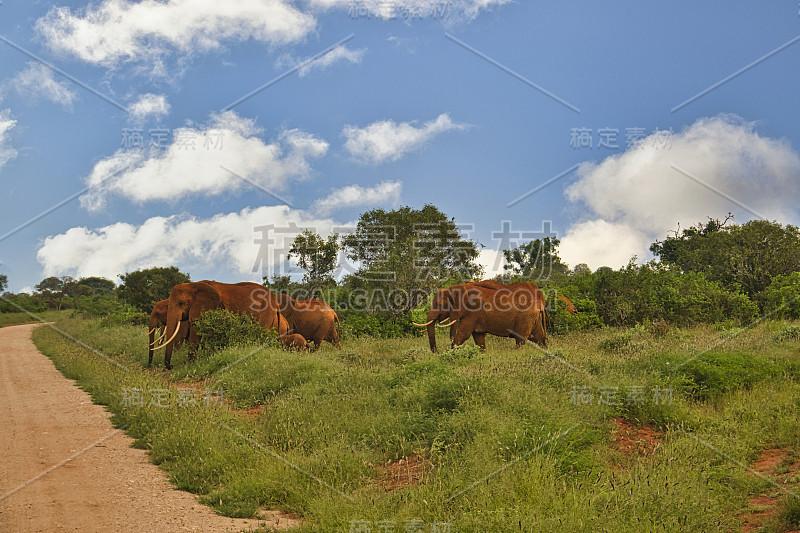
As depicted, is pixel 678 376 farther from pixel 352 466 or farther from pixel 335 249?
pixel 335 249

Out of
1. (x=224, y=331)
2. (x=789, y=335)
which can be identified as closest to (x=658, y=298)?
(x=789, y=335)

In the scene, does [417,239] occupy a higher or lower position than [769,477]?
higher

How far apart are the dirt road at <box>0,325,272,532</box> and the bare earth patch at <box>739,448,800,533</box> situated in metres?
5.05

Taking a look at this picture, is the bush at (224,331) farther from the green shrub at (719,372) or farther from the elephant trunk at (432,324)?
the green shrub at (719,372)

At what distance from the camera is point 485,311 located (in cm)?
1594

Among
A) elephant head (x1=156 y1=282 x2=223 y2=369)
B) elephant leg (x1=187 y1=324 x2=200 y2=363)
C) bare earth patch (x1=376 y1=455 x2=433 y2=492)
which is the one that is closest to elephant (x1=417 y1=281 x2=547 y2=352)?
elephant head (x1=156 y1=282 x2=223 y2=369)

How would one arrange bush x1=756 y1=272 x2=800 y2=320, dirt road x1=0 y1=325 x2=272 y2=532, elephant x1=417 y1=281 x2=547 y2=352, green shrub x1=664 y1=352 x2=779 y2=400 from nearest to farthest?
dirt road x1=0 y1=325 x2=272 y2=532 < green shrub x1=664 y1=352 x2=779 y2=400 < elephant x1=417 y1=281 x2=547 y2=352 < bush x1=756 y1=272 x2=800 y2=320

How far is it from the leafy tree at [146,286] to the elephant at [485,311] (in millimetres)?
31105

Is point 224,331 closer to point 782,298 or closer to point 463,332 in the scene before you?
point 463,332

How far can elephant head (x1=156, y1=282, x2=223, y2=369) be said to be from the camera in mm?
15062

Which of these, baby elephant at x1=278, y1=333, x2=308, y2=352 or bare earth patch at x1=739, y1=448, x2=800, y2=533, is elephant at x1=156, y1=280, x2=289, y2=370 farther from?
bare earth patch at x1=739, y1=448, x2=800, y2=533

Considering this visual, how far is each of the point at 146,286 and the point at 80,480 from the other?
131ft

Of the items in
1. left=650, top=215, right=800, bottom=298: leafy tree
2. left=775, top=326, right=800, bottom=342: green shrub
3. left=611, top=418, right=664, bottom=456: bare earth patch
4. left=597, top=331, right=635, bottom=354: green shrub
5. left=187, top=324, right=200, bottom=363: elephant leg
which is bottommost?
left=611, top=418, right=664, bottom=456: bare earth patch

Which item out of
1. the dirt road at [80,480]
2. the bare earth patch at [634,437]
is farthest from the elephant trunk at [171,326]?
the bare earth patch at [634,437]
